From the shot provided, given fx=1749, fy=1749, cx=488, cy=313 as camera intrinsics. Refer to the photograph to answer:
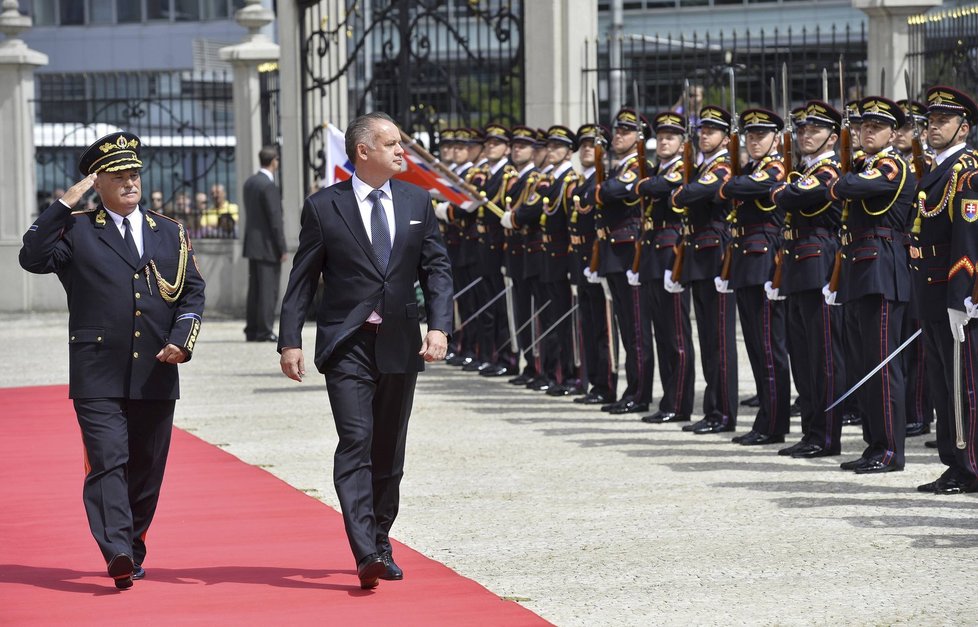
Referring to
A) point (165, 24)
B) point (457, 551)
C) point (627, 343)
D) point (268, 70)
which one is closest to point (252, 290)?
point (268, 70)

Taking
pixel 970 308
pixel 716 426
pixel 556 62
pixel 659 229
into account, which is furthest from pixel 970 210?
pixel 556 62

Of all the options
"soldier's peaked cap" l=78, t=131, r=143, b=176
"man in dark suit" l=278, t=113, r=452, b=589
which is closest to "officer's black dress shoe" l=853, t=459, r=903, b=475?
"man in dark suit" l=278, t=113, r=452, b=589

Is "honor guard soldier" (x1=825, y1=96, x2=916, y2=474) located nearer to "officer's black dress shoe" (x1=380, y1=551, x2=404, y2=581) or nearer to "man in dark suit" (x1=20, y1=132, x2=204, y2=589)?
"officer's black dress shoe" (x1=380, y1=551, x2=404, y2=581)

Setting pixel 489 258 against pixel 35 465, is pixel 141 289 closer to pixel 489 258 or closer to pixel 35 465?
pixel 35 465

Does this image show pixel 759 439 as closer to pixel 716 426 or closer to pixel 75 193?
pixel 716 426

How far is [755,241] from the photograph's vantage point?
1029 cm

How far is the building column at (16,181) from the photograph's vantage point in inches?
847

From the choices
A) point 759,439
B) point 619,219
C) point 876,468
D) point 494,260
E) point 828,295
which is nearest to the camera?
point 876,468

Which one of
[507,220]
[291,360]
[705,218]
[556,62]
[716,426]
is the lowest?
[716,426]

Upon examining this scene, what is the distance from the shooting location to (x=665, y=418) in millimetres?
11352

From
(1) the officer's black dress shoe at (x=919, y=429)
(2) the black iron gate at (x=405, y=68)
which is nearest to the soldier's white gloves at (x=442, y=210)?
(2) the black iron gate at (x=405, y=68)

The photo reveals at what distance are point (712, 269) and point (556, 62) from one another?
20.9ft

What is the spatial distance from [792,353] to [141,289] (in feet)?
15.1

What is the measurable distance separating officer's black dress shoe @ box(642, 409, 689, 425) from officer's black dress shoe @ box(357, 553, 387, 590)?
16.6 ft
